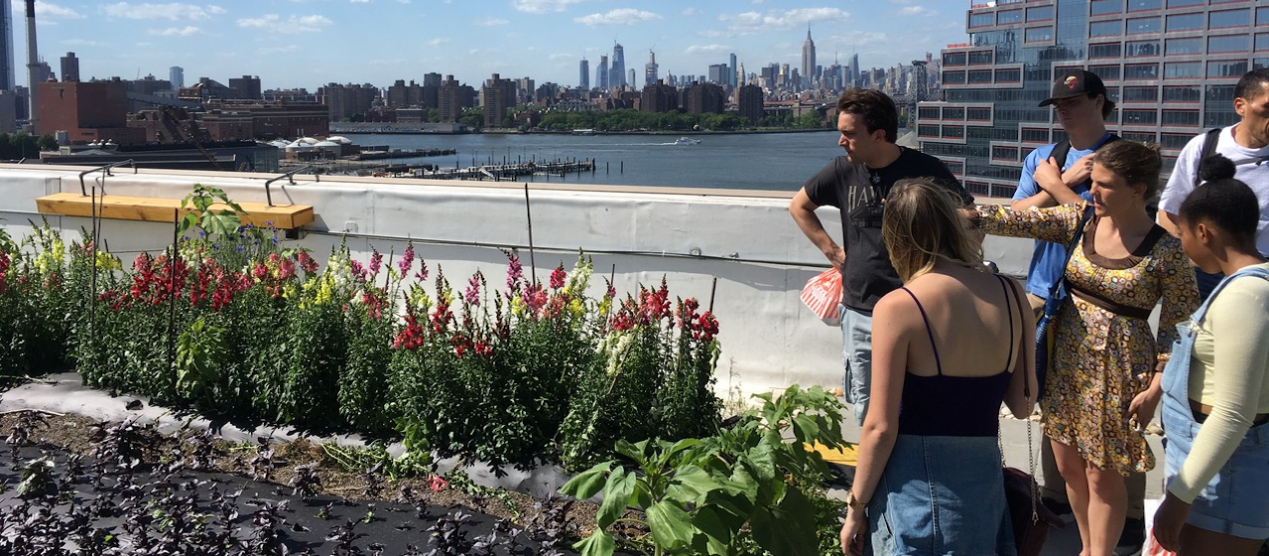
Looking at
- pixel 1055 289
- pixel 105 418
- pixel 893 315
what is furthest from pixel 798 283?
pixel 105 418

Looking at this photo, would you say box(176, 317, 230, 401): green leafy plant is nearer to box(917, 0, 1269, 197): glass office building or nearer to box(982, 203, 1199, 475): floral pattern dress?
box(982, 203, 1199, 475): floral pattern dress

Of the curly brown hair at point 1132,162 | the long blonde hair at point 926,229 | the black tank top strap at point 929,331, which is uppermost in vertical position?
the curly brown hair at point 1132,162

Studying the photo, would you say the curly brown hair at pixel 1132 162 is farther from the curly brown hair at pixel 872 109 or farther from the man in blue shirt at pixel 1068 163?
the curly brown hair at pixel 872 109

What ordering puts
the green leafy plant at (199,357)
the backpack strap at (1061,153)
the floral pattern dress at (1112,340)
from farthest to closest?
the green leafy plant at (199,357) → the backpack strap at (1061,153) → the floral pattern dress at (1112,340)

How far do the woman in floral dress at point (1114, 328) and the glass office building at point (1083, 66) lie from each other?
149 feet

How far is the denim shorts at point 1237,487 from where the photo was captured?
10.1 feet

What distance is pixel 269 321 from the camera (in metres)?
5.29

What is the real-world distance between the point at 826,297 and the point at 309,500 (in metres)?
2.33

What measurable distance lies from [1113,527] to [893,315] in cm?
176

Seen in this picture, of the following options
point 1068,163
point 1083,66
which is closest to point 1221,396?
point 1068,163

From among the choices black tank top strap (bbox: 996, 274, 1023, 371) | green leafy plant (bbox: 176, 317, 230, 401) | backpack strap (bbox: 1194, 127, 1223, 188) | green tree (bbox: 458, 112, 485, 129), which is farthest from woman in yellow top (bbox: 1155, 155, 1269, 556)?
green tree (bbox: 458, 112, 485, 129)

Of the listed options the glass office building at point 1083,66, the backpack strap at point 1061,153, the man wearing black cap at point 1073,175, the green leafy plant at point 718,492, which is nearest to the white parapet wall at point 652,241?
the backpack strap at point 1061,153

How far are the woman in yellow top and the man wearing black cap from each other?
0.74 meters

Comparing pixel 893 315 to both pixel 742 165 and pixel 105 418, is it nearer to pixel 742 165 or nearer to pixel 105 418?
pixel 105 418
